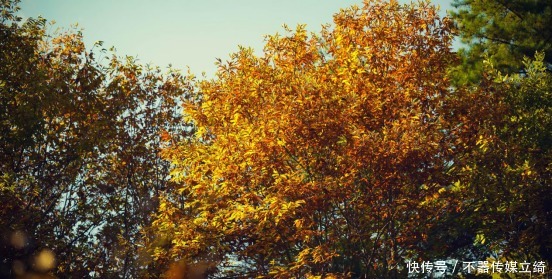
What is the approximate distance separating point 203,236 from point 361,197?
132 inches

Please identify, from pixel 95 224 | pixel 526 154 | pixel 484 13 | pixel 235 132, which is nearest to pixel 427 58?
pixel 526 154

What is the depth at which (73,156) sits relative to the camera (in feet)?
47.6

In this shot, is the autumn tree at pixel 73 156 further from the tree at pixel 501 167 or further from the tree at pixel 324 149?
the tree at pixel 501 167

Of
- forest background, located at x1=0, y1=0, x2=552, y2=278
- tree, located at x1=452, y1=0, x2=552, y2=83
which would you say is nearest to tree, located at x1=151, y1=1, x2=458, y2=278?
forest background, located at x1=0, y1=0, x2=552, y2=278

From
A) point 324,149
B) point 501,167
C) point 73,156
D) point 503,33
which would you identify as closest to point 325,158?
point 324,149

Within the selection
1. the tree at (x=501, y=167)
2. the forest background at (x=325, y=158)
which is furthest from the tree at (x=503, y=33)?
the tree at (x=501, y=167)

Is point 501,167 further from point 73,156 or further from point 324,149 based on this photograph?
point 73,156

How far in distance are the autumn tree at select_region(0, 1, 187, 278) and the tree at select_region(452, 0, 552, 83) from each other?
12.8 metres

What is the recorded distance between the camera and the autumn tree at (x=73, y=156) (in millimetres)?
12812

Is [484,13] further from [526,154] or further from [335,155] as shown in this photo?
[335,155]

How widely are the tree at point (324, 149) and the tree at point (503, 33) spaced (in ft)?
36.6

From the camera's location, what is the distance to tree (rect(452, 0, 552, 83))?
2225 centimetres

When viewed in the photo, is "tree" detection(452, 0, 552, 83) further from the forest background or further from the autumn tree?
the autumn tree

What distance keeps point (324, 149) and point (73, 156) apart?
7.62 metres
